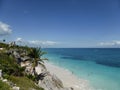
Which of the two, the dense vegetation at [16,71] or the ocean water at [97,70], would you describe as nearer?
the dense vegetation at [16,71]

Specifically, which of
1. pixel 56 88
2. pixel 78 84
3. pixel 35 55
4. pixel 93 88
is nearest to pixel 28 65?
pixel 35 55

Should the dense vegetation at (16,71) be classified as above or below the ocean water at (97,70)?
above

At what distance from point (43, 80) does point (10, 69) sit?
6424 mm

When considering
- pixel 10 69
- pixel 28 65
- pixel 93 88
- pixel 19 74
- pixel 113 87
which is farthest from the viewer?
pixel 113 87

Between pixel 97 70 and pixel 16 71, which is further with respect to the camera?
pixel 97 70

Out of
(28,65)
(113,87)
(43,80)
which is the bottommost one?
(113,87)

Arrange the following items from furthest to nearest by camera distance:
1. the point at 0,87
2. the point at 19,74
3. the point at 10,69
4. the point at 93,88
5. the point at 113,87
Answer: the point at 113,87 → the point at 93,88 → the point at 19,74 → the point at 10,69 → the point at 0,87

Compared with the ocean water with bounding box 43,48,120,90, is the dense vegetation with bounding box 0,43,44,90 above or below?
above

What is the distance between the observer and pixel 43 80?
985 inches

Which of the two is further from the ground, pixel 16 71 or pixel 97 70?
pixel 16 71

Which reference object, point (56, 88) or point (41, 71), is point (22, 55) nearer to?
point (41, 71)

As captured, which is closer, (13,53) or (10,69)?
(10,69)

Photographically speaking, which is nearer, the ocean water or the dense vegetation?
the dense vegetation

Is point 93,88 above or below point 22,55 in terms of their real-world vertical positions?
below
